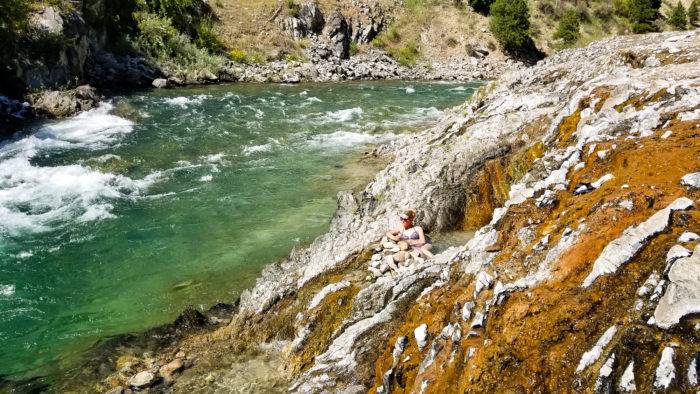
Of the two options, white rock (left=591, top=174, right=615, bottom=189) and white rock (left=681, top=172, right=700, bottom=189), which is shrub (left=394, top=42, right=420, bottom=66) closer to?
white rock (left=591, top=174, right=615, bottom=189)

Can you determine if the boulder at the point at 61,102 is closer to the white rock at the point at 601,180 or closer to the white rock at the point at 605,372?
the white rock at the point at 601,180

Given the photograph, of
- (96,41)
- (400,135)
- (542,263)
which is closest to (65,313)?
(542,263)

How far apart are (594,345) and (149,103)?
115 feet

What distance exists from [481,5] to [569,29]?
38.9 ft

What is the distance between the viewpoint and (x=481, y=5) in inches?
2667

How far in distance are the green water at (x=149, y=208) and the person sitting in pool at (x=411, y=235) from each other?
4.48 metres

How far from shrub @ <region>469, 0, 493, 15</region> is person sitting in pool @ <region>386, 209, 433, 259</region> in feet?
210

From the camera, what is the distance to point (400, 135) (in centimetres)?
2705

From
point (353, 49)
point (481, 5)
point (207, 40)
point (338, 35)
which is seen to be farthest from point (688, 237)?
point (481, 5)

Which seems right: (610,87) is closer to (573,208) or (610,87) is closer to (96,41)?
(573,208)

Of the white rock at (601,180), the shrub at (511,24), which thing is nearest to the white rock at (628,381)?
the white rock at (601,180)

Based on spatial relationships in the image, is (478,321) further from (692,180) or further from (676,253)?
(692,180)

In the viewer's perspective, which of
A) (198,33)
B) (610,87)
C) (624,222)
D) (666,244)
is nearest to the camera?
(666,244)

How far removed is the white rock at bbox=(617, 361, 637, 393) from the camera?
4.40 metres
